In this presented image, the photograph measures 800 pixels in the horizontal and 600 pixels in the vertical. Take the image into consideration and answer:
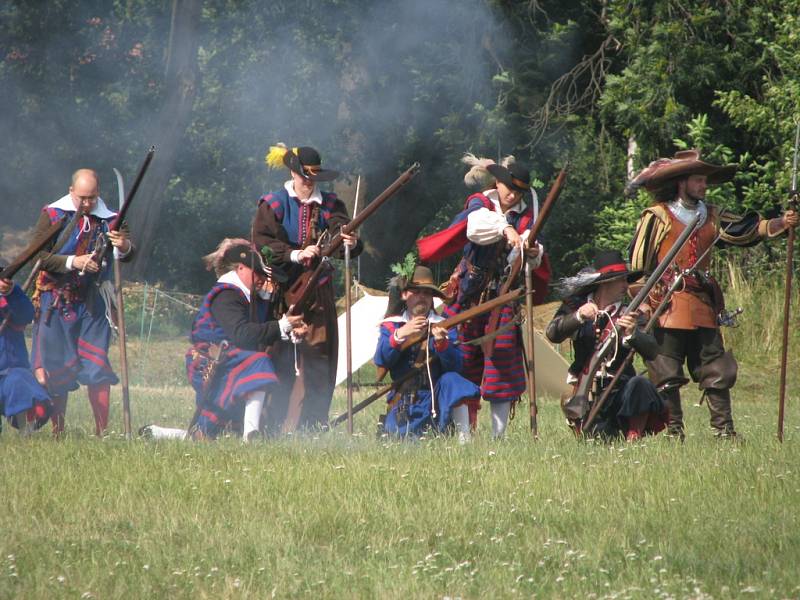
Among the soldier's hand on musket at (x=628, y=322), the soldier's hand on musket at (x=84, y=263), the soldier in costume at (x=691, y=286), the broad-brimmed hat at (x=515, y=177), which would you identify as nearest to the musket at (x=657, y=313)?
the soldier in costume at (x=691, y=286)

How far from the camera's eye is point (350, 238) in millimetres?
8875

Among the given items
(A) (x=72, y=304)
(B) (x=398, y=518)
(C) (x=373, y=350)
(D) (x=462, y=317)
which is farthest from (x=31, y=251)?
(C) (x=373, y=350)

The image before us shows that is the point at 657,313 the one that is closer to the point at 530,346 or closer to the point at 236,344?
the point at 530,346

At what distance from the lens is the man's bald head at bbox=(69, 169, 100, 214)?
9172 mm

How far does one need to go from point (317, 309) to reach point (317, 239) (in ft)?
1.59

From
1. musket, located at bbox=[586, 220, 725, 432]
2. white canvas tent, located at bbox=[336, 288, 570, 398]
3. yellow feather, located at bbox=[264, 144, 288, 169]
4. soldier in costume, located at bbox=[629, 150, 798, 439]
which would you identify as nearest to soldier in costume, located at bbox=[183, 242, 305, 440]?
yellow feather, located at bbox=[264, 144, 288, 169]

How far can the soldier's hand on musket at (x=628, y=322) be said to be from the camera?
8.18 m

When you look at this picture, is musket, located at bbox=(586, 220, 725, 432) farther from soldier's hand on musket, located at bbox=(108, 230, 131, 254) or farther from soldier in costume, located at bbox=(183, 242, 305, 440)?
soldier's hand on musket, located at bbox=(108, 230, 131, 254)

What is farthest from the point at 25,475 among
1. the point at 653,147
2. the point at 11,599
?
the point at 653,147

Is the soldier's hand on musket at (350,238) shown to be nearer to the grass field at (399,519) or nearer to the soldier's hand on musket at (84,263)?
the grass field at (399,519)

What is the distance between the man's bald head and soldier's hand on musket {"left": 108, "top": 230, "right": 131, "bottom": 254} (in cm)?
38

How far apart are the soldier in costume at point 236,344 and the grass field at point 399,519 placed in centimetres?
74

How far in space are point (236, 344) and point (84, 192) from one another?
4.79ft

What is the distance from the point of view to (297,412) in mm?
9391
